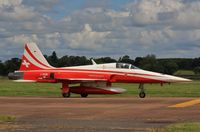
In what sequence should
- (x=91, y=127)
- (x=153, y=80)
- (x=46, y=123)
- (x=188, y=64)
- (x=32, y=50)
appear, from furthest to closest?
(x=188, y=64) → (x=32, y=50) → (x=153, y=80) → (x=46, y=123) → (x=91, y=127)

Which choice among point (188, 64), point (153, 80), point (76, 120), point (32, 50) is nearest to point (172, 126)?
point (76, 120)

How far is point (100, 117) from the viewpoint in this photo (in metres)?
18.2

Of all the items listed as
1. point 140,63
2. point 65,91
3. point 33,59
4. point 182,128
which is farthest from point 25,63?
point 140,63

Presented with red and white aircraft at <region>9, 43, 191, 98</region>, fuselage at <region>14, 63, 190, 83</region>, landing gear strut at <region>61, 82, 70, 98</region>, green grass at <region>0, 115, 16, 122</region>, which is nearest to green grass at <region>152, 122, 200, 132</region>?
green grass at <region>0, 115, 16, 122</region>

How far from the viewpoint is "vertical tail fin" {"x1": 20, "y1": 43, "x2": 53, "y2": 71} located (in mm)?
36688

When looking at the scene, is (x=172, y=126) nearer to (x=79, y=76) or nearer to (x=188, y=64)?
(x=79, y=76)

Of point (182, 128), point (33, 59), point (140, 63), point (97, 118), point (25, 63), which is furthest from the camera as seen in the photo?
point (140, 63)

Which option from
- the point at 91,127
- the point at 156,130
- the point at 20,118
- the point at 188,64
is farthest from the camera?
the point at 188,64

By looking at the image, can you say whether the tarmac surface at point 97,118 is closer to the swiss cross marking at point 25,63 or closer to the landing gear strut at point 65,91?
the landing gear strut at point 65,91

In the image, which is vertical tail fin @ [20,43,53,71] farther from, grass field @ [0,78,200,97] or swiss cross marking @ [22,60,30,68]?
grass field @ [0,78,200,97]

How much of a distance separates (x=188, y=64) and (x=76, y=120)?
13547 centimetres

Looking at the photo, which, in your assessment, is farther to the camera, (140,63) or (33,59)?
(140,63)

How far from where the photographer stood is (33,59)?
121 ft

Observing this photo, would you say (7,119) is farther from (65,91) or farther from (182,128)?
(65,91)
